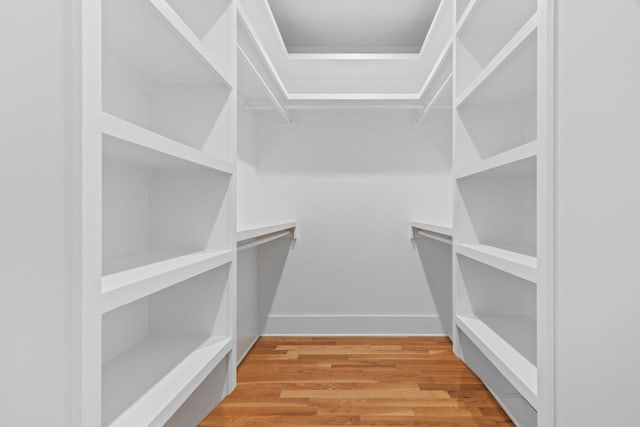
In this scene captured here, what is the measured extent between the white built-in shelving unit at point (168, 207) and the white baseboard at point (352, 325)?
40.7 inches

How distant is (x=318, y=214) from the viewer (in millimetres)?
2629

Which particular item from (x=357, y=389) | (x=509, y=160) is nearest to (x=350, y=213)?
(x=357, y=389)

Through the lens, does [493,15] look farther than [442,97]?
No

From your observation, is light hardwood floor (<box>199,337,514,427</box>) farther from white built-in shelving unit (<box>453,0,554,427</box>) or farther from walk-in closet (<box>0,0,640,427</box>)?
white built-in shelving unit (<box>453,0,554,427</box>)

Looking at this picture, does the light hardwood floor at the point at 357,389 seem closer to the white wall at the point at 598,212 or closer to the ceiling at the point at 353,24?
the white wall at the point at 598,212

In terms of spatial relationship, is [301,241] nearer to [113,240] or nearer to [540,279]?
[113,240]

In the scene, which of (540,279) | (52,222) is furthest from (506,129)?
(52,222)

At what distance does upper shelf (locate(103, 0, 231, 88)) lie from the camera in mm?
947

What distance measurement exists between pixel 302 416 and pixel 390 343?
105 centimetres

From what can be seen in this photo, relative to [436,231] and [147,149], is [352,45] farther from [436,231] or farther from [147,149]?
[147,149]

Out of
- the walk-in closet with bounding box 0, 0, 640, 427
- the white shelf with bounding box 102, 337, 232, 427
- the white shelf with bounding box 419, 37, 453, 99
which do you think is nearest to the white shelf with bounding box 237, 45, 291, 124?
the walk-in closet with bounding box 0, 0, 640, 427

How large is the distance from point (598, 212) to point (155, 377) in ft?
3.73

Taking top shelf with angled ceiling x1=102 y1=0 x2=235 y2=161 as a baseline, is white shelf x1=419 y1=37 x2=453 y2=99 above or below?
above

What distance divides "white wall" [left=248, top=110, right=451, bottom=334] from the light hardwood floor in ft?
0.97
